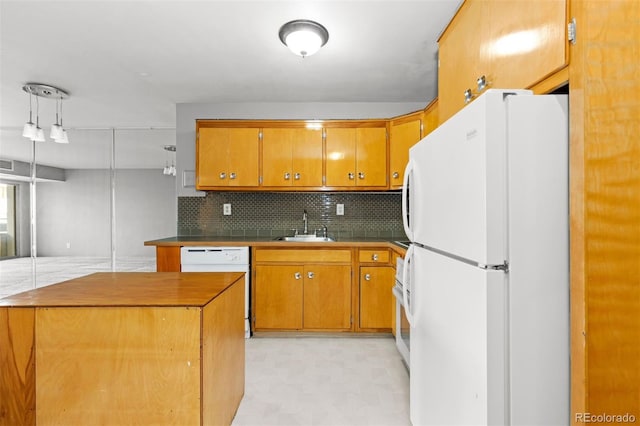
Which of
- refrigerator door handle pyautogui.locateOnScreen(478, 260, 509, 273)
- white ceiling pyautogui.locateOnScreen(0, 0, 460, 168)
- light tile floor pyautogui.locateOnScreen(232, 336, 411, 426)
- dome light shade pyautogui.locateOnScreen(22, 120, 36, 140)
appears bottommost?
light tile floor pyautogui.locateOnScreen(232, 336, 411, 426)

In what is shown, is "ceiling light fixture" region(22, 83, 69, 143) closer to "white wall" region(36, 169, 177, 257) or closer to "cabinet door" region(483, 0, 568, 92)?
"white wall" region(36, 169, 177, 257)

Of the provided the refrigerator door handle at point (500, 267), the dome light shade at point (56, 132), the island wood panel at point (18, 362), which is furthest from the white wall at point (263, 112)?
the refrigerator door handle at point (500, 267)

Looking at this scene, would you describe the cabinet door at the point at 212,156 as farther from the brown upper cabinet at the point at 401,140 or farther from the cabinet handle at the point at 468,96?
the cabinet handle at the point at 468,96

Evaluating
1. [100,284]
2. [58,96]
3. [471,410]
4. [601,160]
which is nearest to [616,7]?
[601,160]

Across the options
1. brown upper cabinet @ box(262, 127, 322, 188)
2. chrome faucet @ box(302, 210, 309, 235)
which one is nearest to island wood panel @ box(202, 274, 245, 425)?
brown upper cabinet @ box(262, 127, 322, 188)

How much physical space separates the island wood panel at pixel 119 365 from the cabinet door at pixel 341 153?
7.58 ft

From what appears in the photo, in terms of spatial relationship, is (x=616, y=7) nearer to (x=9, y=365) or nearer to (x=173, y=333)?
(x=173, y=333)

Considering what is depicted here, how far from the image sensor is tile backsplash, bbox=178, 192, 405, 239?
144 inches

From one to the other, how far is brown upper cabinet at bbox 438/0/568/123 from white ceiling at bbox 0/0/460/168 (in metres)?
0.33

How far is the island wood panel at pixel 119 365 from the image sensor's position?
1.27 metres

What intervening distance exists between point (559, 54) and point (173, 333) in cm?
164

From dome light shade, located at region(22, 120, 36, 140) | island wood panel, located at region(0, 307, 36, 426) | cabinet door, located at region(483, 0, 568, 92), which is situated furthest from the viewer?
dome light shade, located at region(22, 120, 36, 140)

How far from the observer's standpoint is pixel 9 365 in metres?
1.26

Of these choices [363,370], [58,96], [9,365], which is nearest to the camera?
[9,365]
